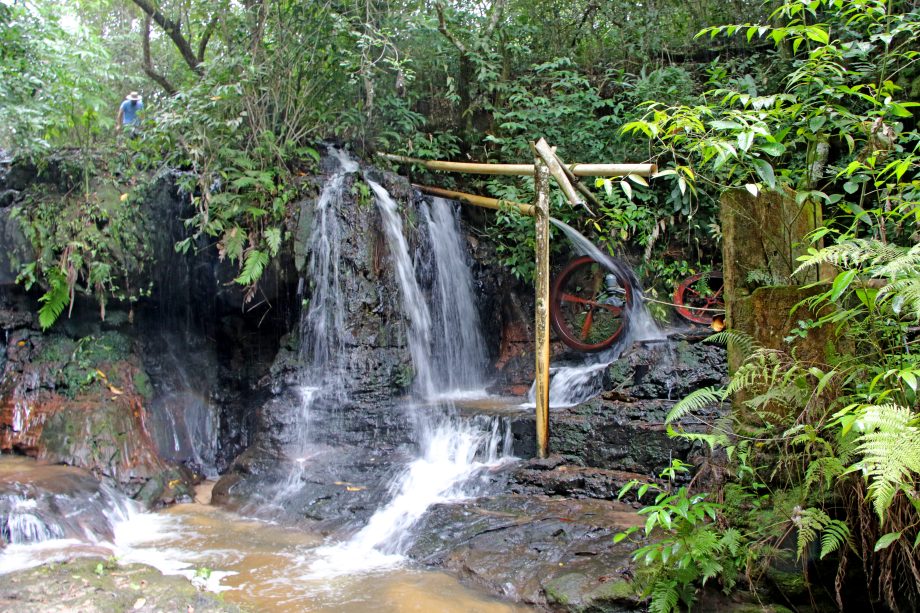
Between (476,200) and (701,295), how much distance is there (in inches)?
127

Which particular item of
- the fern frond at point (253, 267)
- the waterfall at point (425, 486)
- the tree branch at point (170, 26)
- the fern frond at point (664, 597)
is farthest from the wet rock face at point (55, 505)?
the tree branch at point (170, 26)

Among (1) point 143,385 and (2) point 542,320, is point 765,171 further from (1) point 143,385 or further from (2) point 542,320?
(1) point 143,385

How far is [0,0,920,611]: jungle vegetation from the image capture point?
3.51 metres

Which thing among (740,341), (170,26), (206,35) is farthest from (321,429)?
(170,26)

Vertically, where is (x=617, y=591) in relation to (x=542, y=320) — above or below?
below

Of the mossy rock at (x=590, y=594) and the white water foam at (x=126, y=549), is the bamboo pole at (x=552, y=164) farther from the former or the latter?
the white water foam at (x=126, y=549)

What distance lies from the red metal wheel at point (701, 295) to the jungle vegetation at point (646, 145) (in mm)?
313

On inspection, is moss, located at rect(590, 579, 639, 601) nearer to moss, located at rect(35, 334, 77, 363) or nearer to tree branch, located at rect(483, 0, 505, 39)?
moss, located at rect(35, 334, 77, 363)

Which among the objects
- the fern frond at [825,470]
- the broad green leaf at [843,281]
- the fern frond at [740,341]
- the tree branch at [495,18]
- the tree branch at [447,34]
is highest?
the tree branch at [495,18]

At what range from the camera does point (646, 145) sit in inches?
378

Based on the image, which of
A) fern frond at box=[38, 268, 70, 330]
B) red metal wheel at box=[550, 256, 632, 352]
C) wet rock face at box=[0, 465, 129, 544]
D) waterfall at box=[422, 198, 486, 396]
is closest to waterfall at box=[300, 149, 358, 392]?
waterfall at box=[422, 198, 486, 396]

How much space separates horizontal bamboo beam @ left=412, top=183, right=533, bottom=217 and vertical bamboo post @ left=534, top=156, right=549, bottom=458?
1.31m

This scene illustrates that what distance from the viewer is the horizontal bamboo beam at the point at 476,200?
816 centimetres

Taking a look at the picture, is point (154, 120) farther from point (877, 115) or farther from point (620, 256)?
point (877, 115)
